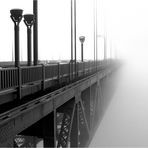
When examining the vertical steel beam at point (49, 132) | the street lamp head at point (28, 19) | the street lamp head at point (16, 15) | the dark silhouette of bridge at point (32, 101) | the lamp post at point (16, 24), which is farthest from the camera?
the street lamp head at point (28, 19)

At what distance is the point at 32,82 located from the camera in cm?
954

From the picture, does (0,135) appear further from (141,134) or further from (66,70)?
(141,134)

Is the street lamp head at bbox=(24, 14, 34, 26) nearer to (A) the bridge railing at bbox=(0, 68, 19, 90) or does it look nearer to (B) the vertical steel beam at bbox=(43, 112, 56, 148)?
(A) the bridge railing at bbox=(0, 68, 19, 90)

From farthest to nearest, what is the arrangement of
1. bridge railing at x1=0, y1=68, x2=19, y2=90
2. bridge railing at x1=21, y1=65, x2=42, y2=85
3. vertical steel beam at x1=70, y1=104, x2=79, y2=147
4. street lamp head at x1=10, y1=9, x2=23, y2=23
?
vertical steel beam at x1=70, y1=104, x2=79, y2=147 < street lamp head at x1=10, y1=9, x2=23, y2=23 < bridge railing at x1=21, y1=65, x2=42, y2=85 < bridge railing at x1=0, y1=68, x2=19, y2=90

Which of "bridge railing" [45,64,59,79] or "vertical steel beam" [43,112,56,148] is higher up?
Answer: "bridge railing" [45,64,59,79]

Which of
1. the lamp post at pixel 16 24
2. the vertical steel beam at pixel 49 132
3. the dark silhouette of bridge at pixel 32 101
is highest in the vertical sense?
the lamp post at pixel 16 24

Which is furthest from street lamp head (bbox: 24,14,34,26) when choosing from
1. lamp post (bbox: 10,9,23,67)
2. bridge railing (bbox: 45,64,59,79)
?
bridge railing (bbox: 45,64,59,79)

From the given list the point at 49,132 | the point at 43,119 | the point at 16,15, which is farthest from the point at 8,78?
the point at 16,15

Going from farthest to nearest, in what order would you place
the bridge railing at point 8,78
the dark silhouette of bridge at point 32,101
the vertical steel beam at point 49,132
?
the vertical steel beam at point 49,132 → the bridge railing at point 8,78 → the dark silhouette of bridge at point 32,101

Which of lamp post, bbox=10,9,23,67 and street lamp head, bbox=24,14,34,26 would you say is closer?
lamp post, bbox=10,9,23,67

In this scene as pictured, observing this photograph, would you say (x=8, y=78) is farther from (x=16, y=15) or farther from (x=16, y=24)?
(x=16, y=15)

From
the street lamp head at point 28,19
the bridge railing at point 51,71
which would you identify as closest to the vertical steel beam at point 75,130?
the bridge railing at point 51,71

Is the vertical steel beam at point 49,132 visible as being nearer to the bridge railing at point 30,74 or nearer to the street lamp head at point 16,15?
the bridge railing at point 30,74

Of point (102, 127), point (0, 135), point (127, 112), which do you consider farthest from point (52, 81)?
point (127, 112)
